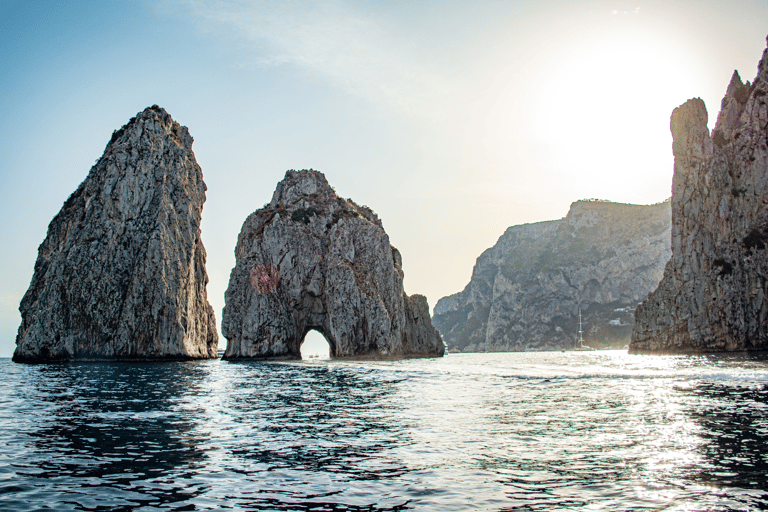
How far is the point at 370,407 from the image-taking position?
2416 centimetres

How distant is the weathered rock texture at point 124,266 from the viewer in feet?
286

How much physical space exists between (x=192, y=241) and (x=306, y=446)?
94.8 meters

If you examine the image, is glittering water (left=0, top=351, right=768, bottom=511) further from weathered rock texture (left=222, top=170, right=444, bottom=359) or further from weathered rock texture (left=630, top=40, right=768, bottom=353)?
weathered rock texture (left=222, top=170, right=444, bottom=359)

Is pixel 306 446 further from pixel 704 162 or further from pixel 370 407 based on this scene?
pixel 704 162

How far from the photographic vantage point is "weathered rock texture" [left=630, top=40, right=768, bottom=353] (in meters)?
78.3

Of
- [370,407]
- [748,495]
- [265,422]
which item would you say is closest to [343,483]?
[748,495]

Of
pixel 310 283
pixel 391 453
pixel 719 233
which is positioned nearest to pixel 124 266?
pixel 310 283

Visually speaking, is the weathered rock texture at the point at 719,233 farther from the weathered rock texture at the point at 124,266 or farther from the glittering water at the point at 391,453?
the weathered rock texture at the point at 124,266

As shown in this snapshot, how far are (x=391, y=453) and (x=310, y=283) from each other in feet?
276

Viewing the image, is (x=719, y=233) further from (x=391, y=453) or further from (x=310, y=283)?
(x=391, y=453)

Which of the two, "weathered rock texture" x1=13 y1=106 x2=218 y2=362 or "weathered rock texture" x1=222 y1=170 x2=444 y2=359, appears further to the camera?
"weathered rock texture" x1=222 y1=170 x2=444 y2=359

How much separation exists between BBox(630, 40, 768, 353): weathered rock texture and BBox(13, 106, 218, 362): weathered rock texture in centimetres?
8840

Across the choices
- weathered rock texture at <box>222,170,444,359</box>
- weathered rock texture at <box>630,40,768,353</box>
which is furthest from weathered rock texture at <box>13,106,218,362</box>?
weathered rock texture at <box>630,40,768,353</box>

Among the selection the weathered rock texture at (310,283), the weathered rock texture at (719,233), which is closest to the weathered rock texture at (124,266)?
the weathered rock texture at (310,283)
